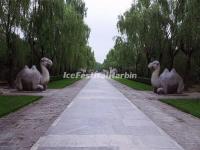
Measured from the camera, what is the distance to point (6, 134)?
9.38 m

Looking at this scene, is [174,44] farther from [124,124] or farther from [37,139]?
[37,139]

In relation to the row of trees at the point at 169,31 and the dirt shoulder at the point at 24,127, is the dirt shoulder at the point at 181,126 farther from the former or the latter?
the row of trees at the point at 169,31

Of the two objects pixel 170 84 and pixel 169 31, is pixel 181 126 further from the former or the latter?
pixel 169 31

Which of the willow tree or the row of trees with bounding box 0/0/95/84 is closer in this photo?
the willow tree

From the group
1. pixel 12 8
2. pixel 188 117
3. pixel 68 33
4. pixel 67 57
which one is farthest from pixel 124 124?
pixel 67 57

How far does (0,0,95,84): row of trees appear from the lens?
2872cm

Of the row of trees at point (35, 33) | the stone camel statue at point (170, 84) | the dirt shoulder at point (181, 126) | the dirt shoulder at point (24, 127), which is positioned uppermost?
the row of trees at point (35, 33)

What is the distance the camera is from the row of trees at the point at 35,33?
2872 cm

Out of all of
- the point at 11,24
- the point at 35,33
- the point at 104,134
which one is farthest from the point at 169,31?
the point at 104,134

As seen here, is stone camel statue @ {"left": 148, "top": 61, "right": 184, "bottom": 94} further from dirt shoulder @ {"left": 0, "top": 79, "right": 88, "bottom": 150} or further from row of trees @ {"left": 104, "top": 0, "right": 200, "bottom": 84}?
dirt shoulder @ {"left": 0, "top": 79, "right": 88, "bottom": 150}

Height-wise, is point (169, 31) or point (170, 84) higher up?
point (169, 31)

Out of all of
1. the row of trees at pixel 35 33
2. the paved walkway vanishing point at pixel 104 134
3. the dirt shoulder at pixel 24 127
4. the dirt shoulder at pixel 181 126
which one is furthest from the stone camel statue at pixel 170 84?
the paved walkway vanishing point at pixel 104 134

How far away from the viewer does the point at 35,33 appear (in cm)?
3334

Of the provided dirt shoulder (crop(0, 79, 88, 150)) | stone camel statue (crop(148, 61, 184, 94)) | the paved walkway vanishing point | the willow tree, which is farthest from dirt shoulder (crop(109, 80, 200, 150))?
the willow tree
